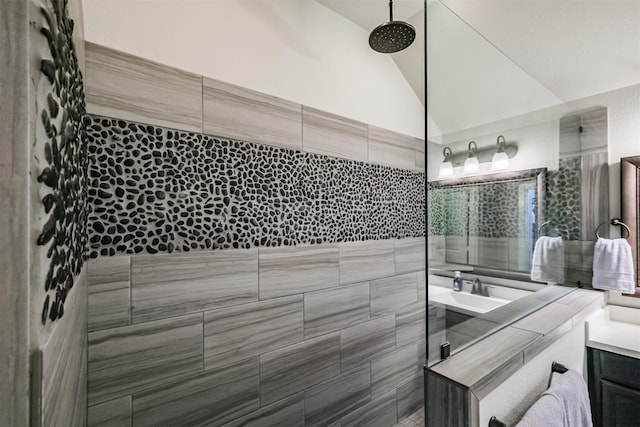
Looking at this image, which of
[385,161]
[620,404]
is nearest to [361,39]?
[385,161]

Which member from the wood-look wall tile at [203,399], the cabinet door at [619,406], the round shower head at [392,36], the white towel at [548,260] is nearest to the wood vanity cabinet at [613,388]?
the cabinet door at [619,406]

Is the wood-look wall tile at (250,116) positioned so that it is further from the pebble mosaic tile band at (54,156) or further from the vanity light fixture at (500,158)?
the vanity light fixture at (500,158)

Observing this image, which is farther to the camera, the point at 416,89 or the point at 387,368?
the point at 416,89

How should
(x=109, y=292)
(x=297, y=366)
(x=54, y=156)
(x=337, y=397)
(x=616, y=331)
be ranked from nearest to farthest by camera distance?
(x=54, y=156), (x=109, y=292), (x=297, y=366), (x=337, y=397), (x=616, y=331)

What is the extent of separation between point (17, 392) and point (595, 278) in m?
2.75

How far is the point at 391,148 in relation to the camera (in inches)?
76.3

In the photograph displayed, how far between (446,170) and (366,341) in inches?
46.8

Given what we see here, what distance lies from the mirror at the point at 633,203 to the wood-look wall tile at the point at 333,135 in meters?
1.82

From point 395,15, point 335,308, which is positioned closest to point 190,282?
point 335,308

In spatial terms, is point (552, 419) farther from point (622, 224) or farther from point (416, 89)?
point (416, 89)

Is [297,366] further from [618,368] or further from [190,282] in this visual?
[618,368]

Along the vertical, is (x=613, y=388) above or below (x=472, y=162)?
below

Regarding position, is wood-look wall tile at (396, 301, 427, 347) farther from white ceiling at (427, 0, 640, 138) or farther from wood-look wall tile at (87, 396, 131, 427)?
wood-look wall tile at (87, 396, 131, 427)

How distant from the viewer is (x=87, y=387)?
2.92ft
